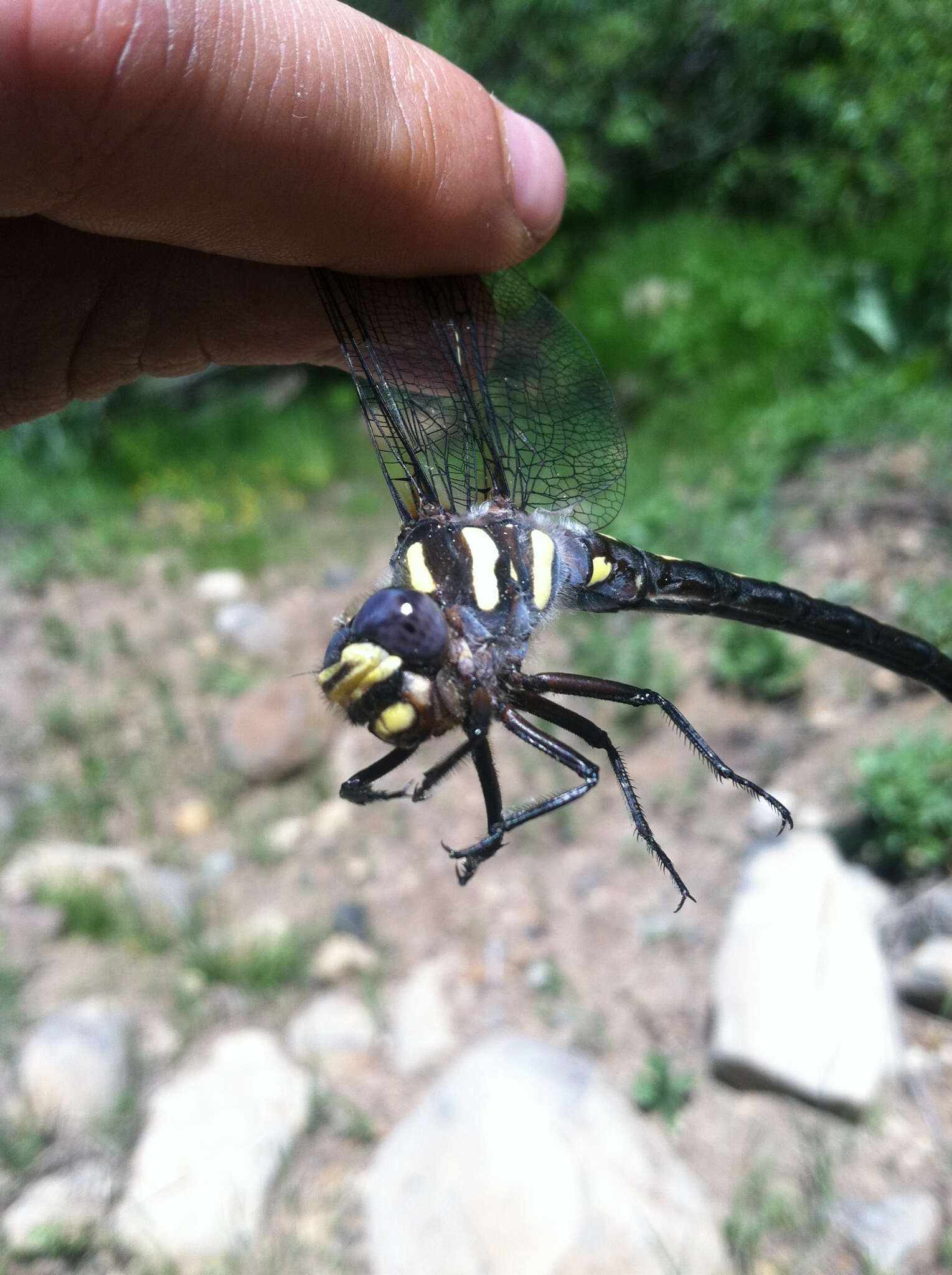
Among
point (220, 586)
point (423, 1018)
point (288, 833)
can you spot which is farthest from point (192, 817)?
point (220, 586)

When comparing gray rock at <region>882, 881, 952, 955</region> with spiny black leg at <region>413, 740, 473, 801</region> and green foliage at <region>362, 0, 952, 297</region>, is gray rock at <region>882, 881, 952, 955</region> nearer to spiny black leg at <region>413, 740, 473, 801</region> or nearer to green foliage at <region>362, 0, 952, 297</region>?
spiny black leg at <region>413, 740, 473, 801</region>

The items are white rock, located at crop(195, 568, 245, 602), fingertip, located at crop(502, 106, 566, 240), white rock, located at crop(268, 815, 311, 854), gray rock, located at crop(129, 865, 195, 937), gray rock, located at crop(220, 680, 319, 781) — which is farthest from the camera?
white rock, located at crop(195, 568, 245, 602)

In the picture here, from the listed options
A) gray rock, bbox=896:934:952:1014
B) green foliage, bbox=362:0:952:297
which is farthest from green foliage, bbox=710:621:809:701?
green foliage, bbox=362:0:952:297

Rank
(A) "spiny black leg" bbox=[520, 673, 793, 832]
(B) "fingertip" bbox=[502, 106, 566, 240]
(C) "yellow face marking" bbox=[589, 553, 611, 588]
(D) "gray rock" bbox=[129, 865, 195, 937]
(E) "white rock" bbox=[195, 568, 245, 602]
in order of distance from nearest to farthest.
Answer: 1. (A) "spiny black leg" bbox=[520, 673, 793, 832]
2. (C) "yellow face marking" bbox=[589, 553, 611, 588]
3. (B) "fingertip" bbox=[502, 106, 566, 240]
4. (D) "gray rock" bbox=[129, 865, 195, 937]
5. (E) "white rock" bbox=[195, 568, 245, 602]

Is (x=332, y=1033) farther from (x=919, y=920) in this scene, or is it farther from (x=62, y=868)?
(x=919, y=920)

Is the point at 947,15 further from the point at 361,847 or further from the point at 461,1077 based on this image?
the point at 461,1077
